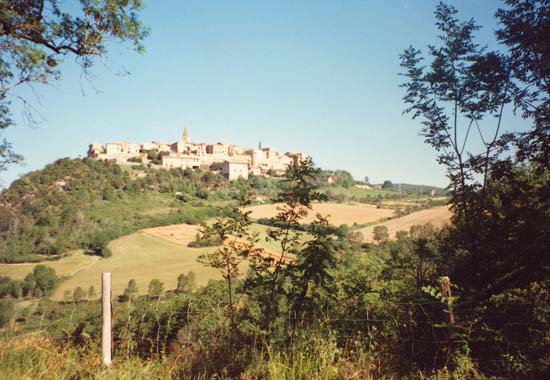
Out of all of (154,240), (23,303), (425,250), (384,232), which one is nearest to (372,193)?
(384,232)

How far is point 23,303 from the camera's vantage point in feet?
122

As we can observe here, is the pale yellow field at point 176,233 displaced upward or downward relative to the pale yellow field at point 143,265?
upward

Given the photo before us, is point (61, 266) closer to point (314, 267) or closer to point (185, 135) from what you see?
point (314, 267)

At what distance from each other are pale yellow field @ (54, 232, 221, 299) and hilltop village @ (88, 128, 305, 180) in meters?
46.5

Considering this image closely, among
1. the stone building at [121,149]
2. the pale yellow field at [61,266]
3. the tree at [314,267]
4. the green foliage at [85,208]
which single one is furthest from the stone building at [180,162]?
the tree at [314,267]

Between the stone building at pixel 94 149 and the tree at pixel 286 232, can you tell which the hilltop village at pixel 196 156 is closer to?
the stone building at pixel 94 149

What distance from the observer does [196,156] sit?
10650 cm

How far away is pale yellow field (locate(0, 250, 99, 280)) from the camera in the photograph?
45.3 metres

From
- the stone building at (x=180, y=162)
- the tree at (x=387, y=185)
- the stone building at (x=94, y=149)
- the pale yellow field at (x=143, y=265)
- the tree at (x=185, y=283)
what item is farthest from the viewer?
the tree at (x=387, y=185)

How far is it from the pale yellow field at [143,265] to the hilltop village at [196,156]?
46457 mm

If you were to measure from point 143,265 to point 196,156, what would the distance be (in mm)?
67159

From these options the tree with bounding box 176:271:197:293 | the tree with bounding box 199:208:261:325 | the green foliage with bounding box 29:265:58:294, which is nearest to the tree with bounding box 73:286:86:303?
the green foliage with bounding box 29:265:58:294

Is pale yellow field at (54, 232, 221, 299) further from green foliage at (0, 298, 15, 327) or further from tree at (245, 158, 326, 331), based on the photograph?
tree at (245, 158, 326, 331)

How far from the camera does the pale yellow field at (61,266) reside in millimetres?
45312
